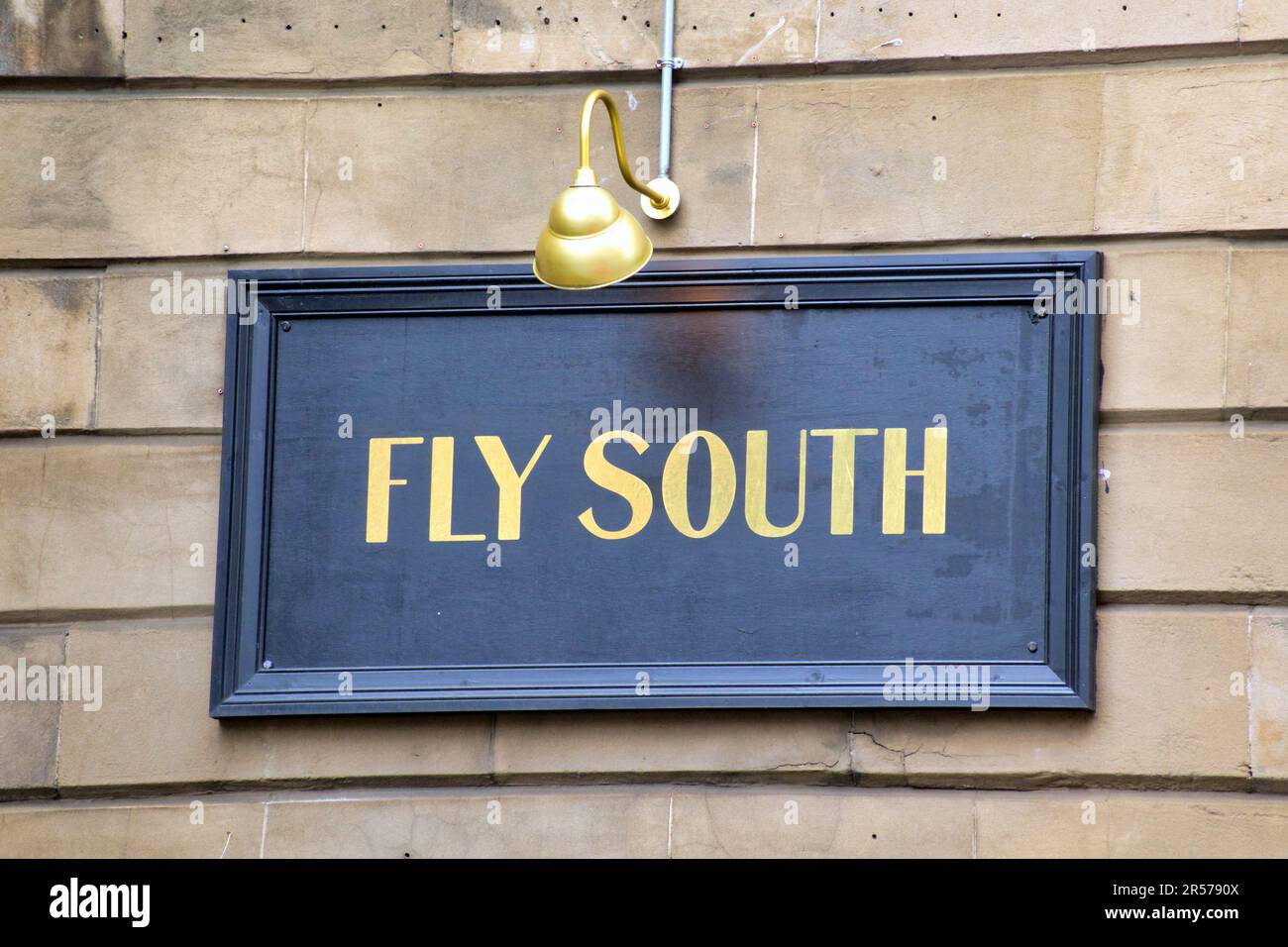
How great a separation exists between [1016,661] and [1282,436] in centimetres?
136

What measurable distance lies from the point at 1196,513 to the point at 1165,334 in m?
0.73

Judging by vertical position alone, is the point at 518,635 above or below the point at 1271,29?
below

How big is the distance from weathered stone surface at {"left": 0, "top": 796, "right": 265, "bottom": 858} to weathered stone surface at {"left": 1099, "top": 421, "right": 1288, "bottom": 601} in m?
3.59

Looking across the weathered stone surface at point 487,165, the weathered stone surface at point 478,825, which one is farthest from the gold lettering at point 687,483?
the weathered stone surface at point 478,825

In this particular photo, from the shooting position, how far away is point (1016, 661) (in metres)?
7.68

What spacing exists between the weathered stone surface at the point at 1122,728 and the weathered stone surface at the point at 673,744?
0.16 m

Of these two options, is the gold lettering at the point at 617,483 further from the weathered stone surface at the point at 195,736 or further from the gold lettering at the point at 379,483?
the weathered stone surface at the point at 195,736

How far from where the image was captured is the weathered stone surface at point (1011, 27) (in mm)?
8094

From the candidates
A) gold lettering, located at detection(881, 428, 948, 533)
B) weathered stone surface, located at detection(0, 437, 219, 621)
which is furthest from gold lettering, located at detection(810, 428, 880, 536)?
weathered stone surface, located at detection(0, 437, 219, 621)

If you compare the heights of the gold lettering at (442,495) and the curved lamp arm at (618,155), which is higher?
the curved lamp arm at (618,155)

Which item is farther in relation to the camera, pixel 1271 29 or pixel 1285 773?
pixel 1271 29

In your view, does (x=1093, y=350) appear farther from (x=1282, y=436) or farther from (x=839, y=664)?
(x=839, y=664)
